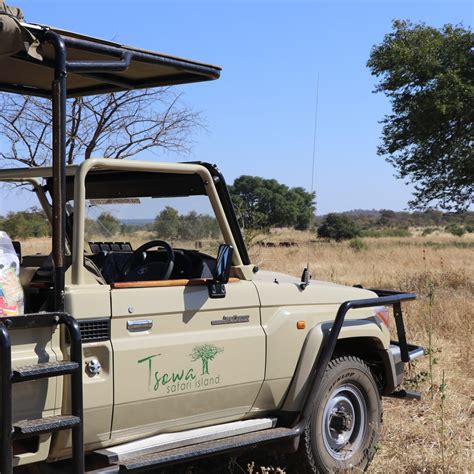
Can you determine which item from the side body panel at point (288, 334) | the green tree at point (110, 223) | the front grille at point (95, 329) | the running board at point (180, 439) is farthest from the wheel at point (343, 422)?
the green tree at point (110, 223)

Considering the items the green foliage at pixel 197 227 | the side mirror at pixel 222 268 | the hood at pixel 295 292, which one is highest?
the green foliage at pixel 197 227

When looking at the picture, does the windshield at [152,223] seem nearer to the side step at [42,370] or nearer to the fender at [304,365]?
the fender at [304,365]

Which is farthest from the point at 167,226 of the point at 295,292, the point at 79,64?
the point at 79,64

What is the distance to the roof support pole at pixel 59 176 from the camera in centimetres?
345

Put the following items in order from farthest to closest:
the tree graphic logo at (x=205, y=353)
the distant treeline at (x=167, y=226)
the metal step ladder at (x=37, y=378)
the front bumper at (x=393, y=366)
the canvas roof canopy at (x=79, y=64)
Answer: the front bumper at (x=393, y=366)
the distant treeline at (x=167, y=226)
the tree graphic logo at (x=205, y=353)
the canvas roof canopy at (x=79, y=64)
the metal step ladder at (x=37, y=378)

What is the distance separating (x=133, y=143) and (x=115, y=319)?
8.88 meters

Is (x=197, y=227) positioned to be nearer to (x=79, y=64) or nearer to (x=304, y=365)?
(x=304, y=365)

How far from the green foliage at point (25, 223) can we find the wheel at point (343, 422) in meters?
2.16

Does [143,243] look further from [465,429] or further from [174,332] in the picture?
[465,429]

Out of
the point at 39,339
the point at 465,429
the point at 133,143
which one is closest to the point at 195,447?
the point at 39,339

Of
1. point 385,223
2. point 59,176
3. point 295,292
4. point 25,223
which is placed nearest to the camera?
point 59,176

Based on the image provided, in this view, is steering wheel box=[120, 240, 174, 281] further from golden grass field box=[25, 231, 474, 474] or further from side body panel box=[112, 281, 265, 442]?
golden grass field box=[25, 231, 474, 474]

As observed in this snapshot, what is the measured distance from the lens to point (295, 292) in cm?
462

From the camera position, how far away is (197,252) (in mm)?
4633
